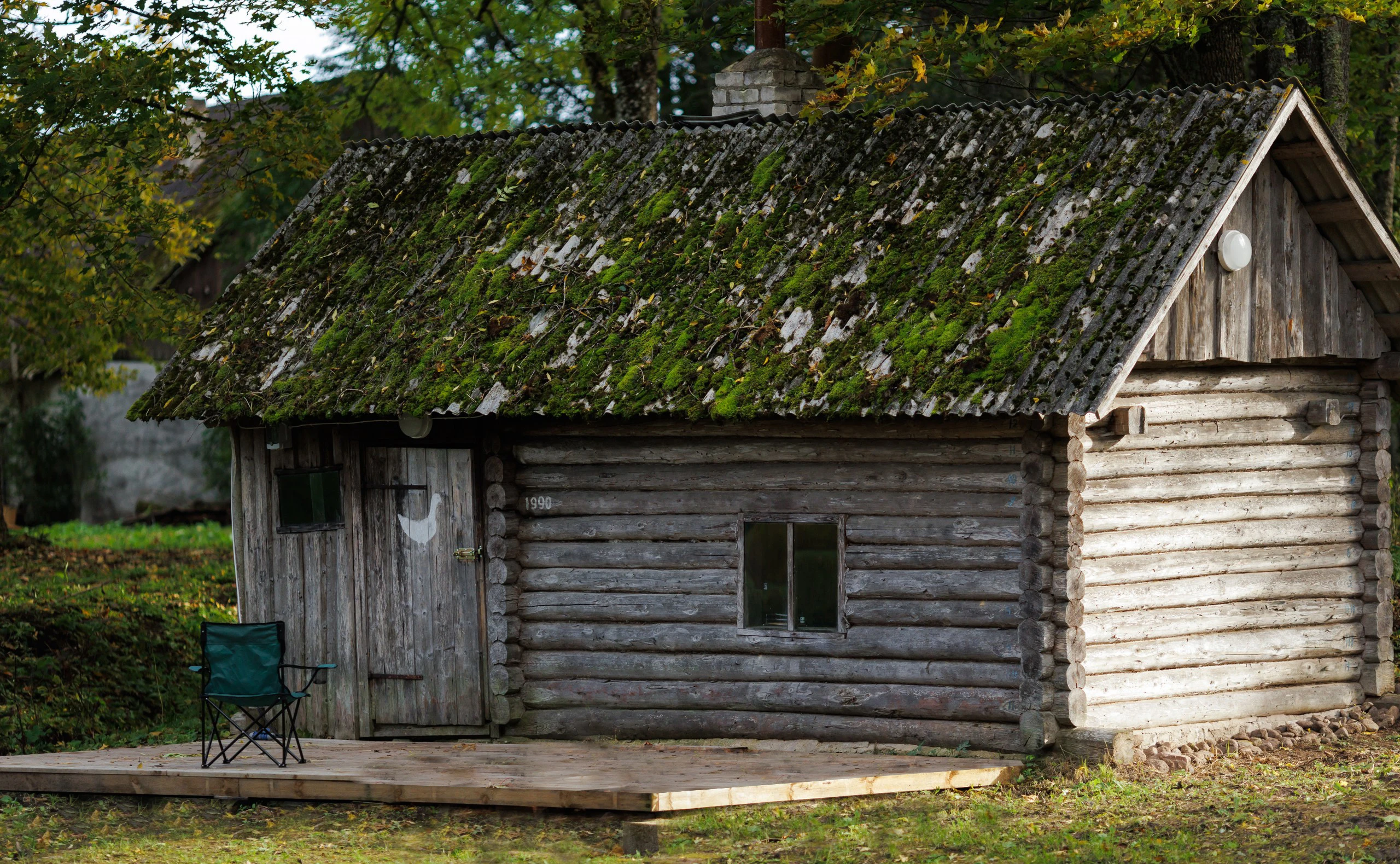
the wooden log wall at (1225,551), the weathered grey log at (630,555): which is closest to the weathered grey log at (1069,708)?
the wooden log wall at (1225,551)

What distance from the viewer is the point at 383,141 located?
52.4ft

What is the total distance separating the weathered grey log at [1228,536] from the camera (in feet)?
39.6

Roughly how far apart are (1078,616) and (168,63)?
31.5ft

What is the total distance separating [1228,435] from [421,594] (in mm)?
6538

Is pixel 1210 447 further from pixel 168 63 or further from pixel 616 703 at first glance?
pixel 168 63

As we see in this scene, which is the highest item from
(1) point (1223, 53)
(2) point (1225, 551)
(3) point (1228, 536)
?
(1) point (1223, 53)

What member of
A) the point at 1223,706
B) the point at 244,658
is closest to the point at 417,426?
the point at 244,658

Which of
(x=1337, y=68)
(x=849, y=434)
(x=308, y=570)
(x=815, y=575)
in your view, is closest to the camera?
(x=849, y=434)

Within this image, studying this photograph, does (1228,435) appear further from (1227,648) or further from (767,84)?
(767,84)

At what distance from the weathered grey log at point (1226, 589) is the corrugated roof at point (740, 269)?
1.97 meters

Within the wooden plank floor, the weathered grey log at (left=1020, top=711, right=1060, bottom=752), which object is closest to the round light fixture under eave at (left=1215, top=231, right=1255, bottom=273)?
the weathered grey log at (left=1020, top=711, right=1060, bottom=752)

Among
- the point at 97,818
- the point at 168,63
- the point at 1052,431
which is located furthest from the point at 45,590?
the point at 1052,431

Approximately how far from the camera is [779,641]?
12516 mm

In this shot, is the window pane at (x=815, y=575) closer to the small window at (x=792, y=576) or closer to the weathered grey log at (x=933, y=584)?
the small window at (x=792, y=576)
